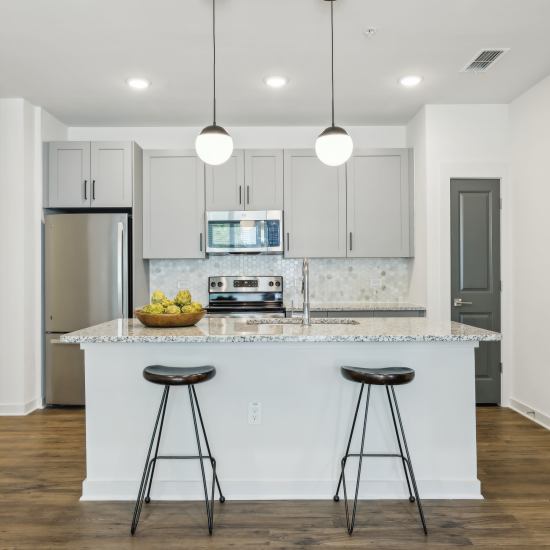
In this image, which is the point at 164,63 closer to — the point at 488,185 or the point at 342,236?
the point at 342,236

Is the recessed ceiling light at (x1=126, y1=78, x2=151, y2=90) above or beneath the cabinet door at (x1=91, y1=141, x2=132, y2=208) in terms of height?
above

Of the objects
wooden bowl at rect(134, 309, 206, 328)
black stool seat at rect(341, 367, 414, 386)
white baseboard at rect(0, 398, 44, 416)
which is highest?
wooden bowl at rect(134, 309, 206, 328)

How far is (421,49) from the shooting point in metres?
3.33

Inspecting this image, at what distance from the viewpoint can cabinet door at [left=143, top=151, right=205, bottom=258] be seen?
4.77 m

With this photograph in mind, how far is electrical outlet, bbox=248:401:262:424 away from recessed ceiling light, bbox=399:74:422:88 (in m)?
2.72

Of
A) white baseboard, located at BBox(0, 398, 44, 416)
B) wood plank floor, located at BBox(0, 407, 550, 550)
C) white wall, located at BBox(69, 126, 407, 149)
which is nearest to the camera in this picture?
wood plank floor, located at BBox(0, 407, 550, 550)

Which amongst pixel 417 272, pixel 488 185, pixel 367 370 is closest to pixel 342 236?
pixel 417 272

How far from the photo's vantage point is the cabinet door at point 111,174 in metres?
4.58

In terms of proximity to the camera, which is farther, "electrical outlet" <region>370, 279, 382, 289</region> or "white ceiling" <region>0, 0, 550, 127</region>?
"electrical outlet" <region>370, 279, 382, 289</region>

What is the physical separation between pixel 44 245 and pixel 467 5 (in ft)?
12.4

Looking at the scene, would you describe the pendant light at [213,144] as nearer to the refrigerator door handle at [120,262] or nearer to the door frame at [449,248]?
the refrigerator door handle at [120,262]

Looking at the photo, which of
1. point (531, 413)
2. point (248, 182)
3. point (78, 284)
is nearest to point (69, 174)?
point (78, 284)

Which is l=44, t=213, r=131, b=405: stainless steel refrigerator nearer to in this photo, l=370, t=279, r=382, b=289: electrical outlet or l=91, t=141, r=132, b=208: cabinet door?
l=91, t=141, r=132, b=208: cabinet door

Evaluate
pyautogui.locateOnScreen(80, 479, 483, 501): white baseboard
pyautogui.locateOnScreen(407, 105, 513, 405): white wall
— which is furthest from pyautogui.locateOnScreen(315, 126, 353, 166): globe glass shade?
pyautogui.locateOnScreen(407, 105, 513, 405): white wall
